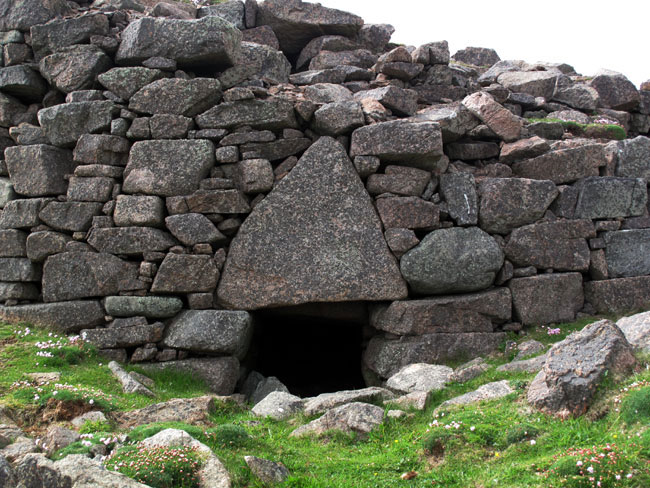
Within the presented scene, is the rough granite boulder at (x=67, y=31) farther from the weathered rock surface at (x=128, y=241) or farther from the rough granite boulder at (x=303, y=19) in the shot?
the rough granite boulder at (x=303, y=19)

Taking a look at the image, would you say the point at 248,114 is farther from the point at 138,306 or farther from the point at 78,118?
the point at 138,306

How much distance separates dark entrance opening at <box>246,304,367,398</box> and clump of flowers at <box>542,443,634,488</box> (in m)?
5.94

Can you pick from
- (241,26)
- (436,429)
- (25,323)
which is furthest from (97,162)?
(436,429)

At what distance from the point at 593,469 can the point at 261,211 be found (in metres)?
6.02

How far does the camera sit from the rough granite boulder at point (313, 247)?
8977 millimetres

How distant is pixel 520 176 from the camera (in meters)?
9.68

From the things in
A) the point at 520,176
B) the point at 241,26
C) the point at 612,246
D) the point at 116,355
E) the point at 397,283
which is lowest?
the point at 116,355

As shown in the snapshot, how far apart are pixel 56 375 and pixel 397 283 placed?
4849mm

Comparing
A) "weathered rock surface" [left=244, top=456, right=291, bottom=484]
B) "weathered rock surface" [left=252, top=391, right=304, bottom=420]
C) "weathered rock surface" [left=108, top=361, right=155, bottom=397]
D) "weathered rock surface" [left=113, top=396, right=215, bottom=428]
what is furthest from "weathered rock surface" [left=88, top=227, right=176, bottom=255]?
"weathered rock surface" [left=244, top=456, right=291, bottom=484]

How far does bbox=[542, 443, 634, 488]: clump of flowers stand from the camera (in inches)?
170

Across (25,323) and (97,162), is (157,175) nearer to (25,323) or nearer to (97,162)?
(97,162)

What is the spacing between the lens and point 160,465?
15.6 ft

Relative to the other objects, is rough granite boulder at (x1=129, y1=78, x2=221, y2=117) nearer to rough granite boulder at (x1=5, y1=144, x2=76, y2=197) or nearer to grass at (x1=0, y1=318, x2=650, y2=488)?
rough granite boulder at (x1=5, y1=144, x2=76, y2=197)

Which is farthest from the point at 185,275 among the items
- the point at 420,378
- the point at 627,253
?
the point at 627,253
